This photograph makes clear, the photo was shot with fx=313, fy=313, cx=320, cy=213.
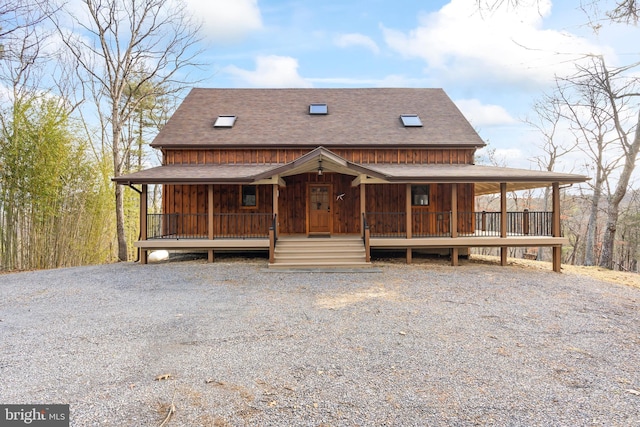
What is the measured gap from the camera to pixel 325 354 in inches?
148

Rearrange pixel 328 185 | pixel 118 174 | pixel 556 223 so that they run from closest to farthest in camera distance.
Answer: pixel 556 223 → pixel 328 185 → pixel 118 174

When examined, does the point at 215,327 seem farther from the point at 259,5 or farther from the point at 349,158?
the point at 259,5

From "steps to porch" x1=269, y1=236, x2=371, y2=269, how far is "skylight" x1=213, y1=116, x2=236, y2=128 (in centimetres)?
551

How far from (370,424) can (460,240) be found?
806 cm

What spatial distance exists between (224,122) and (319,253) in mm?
6956

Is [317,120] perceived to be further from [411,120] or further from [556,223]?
[556,223]

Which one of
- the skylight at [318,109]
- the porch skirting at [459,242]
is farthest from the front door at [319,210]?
the skylight at [318,109]

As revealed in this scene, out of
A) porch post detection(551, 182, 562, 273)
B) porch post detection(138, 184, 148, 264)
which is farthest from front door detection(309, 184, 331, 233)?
porch post detection(551, 182, 562, 273)

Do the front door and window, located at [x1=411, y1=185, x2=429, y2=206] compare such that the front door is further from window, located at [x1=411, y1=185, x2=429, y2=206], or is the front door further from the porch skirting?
window, located at [x1=411, y1=185, x2=429, y2=206]

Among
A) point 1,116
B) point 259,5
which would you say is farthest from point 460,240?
point 1,116

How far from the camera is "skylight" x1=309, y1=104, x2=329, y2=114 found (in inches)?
525

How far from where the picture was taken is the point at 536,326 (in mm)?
4816

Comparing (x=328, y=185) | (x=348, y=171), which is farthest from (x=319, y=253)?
(x=328, y=185)

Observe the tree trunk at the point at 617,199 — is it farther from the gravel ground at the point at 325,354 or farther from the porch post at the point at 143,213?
the porch post at the point at 143,213
